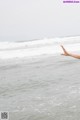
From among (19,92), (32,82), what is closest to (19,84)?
(32,82)

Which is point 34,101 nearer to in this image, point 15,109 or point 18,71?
point 15,109

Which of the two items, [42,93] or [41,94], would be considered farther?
[42,93]

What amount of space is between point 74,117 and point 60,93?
2.78 metres

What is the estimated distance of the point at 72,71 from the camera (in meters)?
16.3

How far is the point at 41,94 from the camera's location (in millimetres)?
11602

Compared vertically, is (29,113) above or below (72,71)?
above

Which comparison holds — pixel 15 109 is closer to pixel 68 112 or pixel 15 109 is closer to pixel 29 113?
pixel 29 113

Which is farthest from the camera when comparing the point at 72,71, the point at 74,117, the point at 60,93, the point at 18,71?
the point at 18,71

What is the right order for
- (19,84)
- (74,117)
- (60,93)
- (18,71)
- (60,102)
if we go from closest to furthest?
(74,117)
(60,102)
(60,93)
(19,84)
(18,71)

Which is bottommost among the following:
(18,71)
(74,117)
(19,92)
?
(18,71)

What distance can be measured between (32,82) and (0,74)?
3632 mm

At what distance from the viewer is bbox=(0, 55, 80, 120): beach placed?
30.7 feet

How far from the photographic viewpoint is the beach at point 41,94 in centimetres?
937

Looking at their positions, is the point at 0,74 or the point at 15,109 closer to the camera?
the point at 15,109
